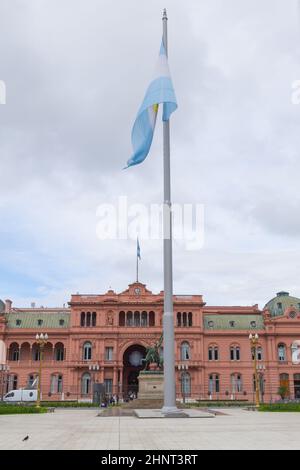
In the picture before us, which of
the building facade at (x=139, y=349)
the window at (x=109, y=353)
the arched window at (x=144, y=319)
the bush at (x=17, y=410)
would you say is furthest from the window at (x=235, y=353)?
the bush at (x=17, y=410)

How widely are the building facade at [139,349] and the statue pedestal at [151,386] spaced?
33339 millimetres

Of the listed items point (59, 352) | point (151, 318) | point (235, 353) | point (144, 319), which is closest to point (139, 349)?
point (144, 319)

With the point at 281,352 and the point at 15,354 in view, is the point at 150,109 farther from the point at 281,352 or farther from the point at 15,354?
the point at 15,354

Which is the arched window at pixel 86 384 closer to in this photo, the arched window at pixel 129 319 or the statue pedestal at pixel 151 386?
the arched window at pixel 129 319

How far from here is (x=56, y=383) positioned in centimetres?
8250

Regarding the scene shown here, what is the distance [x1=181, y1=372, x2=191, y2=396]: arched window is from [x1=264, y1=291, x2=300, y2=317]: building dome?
1880 centimetres

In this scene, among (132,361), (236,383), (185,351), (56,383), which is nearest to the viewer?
(56,383)

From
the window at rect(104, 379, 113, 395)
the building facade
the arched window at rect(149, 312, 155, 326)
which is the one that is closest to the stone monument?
the window at rect(104, 379, 113, 395)

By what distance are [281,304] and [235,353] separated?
39.7 ft

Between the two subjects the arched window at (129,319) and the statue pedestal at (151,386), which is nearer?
the statue pedestal at (151,386)

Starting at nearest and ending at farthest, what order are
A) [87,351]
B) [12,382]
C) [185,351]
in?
[12,382]
[87,351]
[185,351]

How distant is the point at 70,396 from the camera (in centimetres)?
7994

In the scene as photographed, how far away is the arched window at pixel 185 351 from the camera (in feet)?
274
